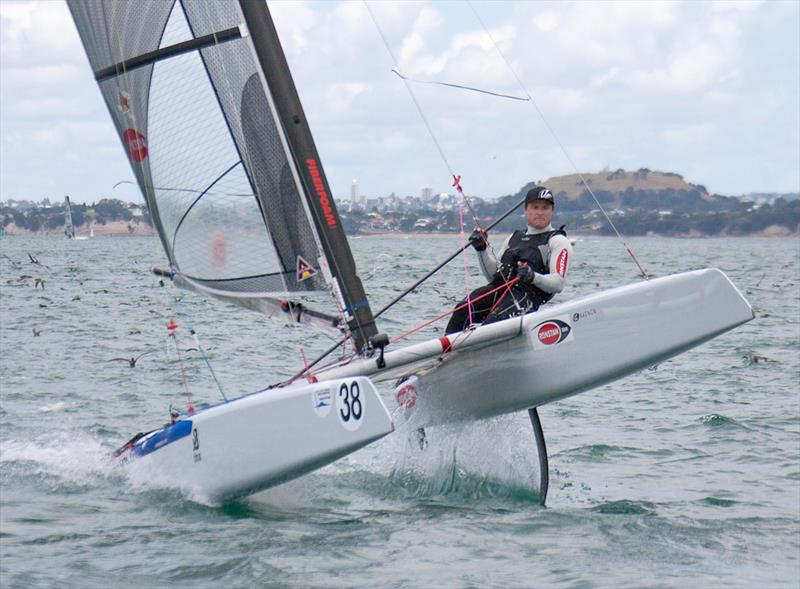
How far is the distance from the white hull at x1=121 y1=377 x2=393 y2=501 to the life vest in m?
1.50

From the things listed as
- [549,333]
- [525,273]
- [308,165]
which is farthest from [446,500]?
[308,165]

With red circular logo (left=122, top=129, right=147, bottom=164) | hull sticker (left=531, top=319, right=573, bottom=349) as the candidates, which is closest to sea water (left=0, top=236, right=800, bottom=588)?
hull sticker (left=531, top=319, right=573, bottom=349)

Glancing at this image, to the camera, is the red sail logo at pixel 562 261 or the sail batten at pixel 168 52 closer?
the sail batten at pixel 168 52

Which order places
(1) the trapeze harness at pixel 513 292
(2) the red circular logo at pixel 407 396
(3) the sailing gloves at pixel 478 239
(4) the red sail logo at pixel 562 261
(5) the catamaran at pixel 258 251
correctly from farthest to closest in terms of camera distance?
1. (2) the red circular logo at pixel 407 396
2. (1) the trapeze harness at pixel 513 292
3. (4) the red sail logo at pixel 562 261
4. (3) the sailing gloves at pixel 478 239
5. (5) the catamaran at pixel 258 251

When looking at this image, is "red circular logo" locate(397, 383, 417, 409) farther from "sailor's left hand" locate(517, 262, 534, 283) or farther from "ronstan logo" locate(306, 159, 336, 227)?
"ronstan logo" locate(306, 159, 336, 227)

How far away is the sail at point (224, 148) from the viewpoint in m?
6.36

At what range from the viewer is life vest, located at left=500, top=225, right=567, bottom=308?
6.89 metres

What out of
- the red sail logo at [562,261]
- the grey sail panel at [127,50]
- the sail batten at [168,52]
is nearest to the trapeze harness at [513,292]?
the red sail logo at [562,261]

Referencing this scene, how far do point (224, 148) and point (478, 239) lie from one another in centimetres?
142

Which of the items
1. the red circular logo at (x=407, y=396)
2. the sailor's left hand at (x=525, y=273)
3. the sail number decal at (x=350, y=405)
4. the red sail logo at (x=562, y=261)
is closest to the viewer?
the sail number decal at (x=350, y=405)

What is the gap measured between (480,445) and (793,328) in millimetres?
10174

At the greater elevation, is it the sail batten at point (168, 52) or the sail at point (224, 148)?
the sail batten at point (168, 52)

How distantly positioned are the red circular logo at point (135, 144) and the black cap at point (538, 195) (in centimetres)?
211

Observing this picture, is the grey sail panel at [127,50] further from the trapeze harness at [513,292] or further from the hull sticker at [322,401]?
the trapeze harness at [513,292]
